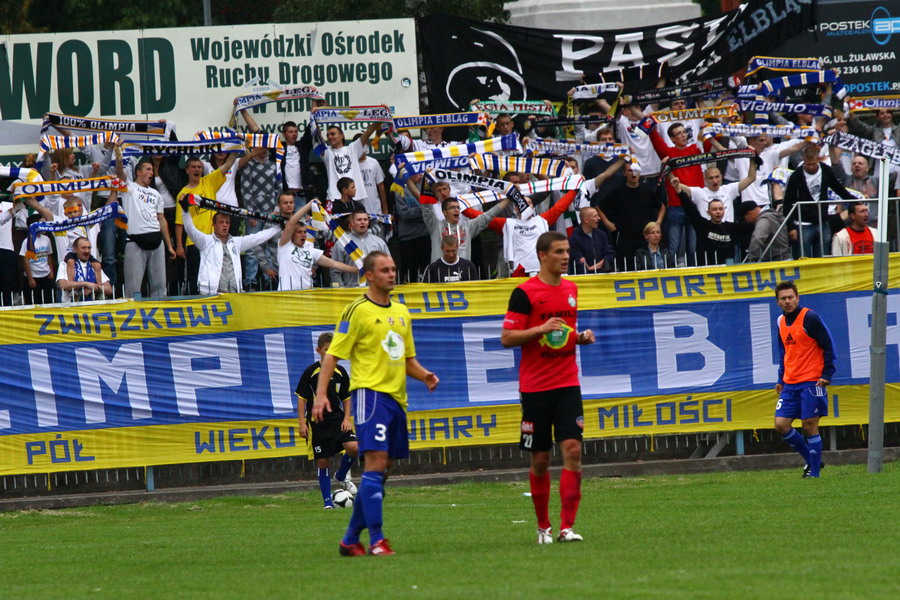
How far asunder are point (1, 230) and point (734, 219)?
9.76 meters

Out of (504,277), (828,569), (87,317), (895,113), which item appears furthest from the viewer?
(895,113)

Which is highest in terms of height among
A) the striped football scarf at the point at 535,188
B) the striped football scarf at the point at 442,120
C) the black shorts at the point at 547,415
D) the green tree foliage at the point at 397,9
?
the green tree foliage at the point at 397,9

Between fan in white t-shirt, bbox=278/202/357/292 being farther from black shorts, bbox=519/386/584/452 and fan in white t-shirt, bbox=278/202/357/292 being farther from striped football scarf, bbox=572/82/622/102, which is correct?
black shorts, bbox=519/386/584/452

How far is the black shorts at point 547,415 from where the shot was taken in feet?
31.2

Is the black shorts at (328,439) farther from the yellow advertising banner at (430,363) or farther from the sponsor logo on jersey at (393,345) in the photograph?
the sponsor logo on jersey at (393,345)

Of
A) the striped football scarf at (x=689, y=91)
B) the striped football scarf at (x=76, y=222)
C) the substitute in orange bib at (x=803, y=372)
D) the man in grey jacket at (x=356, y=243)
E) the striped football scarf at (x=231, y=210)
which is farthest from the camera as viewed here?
the striped football scarf at (x=689, y=91)

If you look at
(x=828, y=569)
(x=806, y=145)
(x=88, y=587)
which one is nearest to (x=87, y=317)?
(x=88, y=587)

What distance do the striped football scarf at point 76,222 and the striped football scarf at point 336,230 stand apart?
2.43 m

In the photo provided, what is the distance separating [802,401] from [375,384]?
7447 millimetres

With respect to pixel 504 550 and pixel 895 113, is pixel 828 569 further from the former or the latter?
pixel 895 113

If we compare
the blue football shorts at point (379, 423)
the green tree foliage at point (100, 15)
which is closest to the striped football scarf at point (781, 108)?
the blue football shorts at point (379, 423)

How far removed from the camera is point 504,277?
17.9 metres

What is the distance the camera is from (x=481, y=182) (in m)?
18.2

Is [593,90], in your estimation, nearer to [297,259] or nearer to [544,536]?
[297,259]
